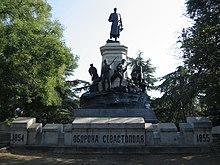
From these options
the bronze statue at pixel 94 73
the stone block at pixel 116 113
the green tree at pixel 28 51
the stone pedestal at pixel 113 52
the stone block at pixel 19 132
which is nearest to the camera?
the stone block at pixel 19 132

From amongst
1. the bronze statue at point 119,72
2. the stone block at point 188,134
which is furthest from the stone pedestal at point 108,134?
the bronze statue at point 119,72

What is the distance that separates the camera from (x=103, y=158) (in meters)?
11.4

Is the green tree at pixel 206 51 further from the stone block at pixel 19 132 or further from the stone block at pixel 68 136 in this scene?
the stone block at pixel 19 132

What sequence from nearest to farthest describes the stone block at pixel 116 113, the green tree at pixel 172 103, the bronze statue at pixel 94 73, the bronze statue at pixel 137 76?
the stone block at pixel 116 113, the bronze statue at pixel 137 76, the bronze statue at pixel 94 73, the green tree at pixel 172 103

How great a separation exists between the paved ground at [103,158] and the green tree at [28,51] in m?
6.55

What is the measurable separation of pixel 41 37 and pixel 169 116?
15.1 m

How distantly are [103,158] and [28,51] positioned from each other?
9048 mm

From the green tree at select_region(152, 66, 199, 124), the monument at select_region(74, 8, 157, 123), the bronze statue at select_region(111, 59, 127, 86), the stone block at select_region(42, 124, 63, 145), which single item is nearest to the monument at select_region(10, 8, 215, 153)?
the stone block at select_region(42, 124, 63, 145)

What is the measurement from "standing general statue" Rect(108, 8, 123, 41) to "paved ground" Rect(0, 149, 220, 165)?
1194 cm

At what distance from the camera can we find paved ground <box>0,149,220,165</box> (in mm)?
10547

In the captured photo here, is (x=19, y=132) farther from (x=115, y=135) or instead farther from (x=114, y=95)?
(x=114, y=95)

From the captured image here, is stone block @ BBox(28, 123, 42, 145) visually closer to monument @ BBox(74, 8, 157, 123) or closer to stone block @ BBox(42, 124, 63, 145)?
stone block @ BBox(42, 124, 63, 145)

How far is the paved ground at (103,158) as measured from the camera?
1055 centimetres

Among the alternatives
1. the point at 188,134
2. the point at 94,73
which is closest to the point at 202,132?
the point at 188,134
